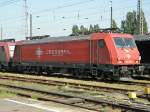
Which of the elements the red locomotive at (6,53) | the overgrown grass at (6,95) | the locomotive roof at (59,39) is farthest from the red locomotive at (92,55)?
the overgrown grass at (6,95)

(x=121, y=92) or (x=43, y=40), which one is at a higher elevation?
(x=43, y=40)

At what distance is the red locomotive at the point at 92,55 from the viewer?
24.8 meters

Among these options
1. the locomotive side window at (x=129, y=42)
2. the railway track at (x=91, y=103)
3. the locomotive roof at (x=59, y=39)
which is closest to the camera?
the railway track at (x=91, y=103)

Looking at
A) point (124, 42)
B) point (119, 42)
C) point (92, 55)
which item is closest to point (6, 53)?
point (92, 55)

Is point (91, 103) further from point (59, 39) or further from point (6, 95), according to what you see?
point (59, 39)

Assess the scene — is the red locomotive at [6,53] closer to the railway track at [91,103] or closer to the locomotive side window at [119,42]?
the locomotive side window at [119,42]

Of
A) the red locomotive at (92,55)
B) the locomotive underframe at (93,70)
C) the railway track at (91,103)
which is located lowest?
the railway track at (91,103)

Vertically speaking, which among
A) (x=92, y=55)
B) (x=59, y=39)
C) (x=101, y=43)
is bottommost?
(x=92, y=55)

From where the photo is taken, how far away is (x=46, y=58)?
31609mm

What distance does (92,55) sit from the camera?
2603 cm

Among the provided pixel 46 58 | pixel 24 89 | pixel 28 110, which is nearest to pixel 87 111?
pixel 28 110

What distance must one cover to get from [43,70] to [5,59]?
767 cm

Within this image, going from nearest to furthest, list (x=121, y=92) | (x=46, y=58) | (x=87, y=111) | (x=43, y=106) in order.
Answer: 1. (x=87, y=111)
2. (x=43, y=106)
3. (x=121, y=92)
4. (x=46, y=58)

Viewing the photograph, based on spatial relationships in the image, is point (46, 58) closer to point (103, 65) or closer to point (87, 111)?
point (103, 65)
